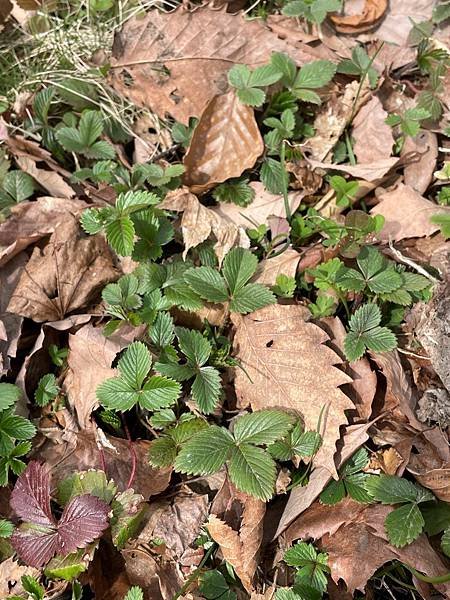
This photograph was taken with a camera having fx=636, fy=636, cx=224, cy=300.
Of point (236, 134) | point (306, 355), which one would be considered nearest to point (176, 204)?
point (236, 134)

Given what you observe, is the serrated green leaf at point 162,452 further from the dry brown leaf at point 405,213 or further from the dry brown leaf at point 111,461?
the dry brown leaf at point 405,213

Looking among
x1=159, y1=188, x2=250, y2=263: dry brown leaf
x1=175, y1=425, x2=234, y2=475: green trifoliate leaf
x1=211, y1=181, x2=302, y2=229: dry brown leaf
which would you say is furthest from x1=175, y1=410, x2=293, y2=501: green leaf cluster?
x1=211, y1=181, x2=302, y2=229: dry brown leaf

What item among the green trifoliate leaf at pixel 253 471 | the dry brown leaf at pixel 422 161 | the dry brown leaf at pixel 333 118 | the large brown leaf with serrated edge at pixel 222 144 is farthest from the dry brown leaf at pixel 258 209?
the green trifoliate leaf at pixel 253 471

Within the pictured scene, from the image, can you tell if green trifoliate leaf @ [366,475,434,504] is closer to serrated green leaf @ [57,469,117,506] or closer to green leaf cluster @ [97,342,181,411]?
green leaf cluster @ [97,342,181,411]

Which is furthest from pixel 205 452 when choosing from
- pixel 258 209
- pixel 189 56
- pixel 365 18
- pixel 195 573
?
pixel 365 18

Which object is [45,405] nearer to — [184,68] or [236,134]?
[236,134]

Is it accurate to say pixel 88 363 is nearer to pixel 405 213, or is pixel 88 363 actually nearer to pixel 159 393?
pixel 159 393

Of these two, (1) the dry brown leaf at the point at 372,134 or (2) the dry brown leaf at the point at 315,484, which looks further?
(1) the dry brown leaf at the point at 372,134
